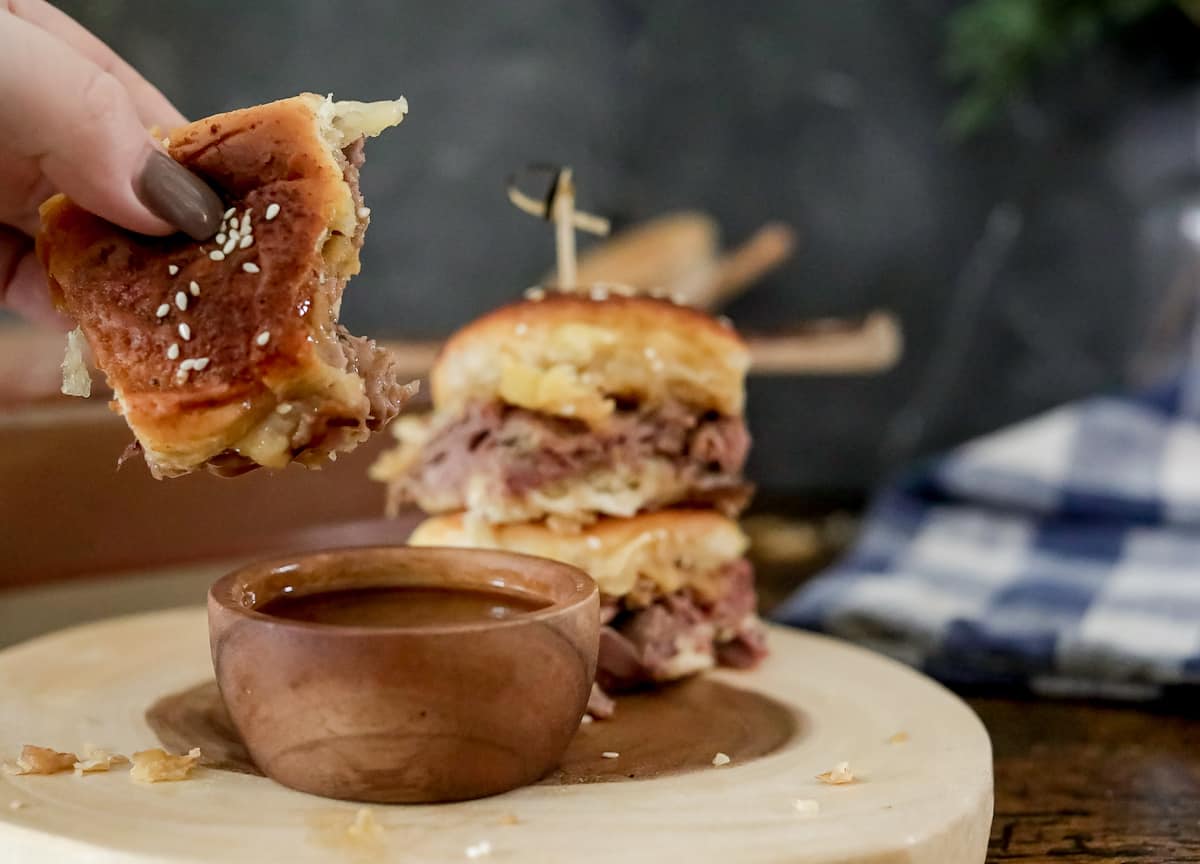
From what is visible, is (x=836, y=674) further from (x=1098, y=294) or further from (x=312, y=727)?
(x=1098, y=294)

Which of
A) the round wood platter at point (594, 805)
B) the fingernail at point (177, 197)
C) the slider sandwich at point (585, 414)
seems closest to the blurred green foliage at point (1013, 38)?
the slider sandwich at point (585, 414)

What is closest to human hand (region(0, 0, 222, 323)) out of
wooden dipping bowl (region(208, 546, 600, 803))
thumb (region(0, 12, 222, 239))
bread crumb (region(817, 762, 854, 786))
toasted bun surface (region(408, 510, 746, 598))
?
thumb (region(0, 12, 222, 239))

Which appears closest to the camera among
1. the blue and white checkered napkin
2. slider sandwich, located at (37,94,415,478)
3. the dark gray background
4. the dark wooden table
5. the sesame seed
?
the sesame seed

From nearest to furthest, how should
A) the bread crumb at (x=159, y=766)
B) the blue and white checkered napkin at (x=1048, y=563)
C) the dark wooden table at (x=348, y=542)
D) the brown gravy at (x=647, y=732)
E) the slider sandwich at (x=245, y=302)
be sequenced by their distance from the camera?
the slider sandwich at (x=245, y=302) → the bread crumb at (x=159, y=766) → the brown gravy at (x=647, y=732) → the dark wooden table at (x=348, y=542) → the blue and white checkered napkin at (x=1048, y=563)

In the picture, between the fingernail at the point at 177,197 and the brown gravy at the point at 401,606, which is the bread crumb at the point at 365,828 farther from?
the fingernail at the point at 177,197

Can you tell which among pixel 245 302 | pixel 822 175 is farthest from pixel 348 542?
pixel 822 175

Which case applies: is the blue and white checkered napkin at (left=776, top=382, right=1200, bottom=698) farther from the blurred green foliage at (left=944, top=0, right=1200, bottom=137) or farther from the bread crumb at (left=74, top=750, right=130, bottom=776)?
the bread crumb at (left=74, top=750, right=130, bottom=776)

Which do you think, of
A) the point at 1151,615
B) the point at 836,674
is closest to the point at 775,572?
the point at 1151,615
